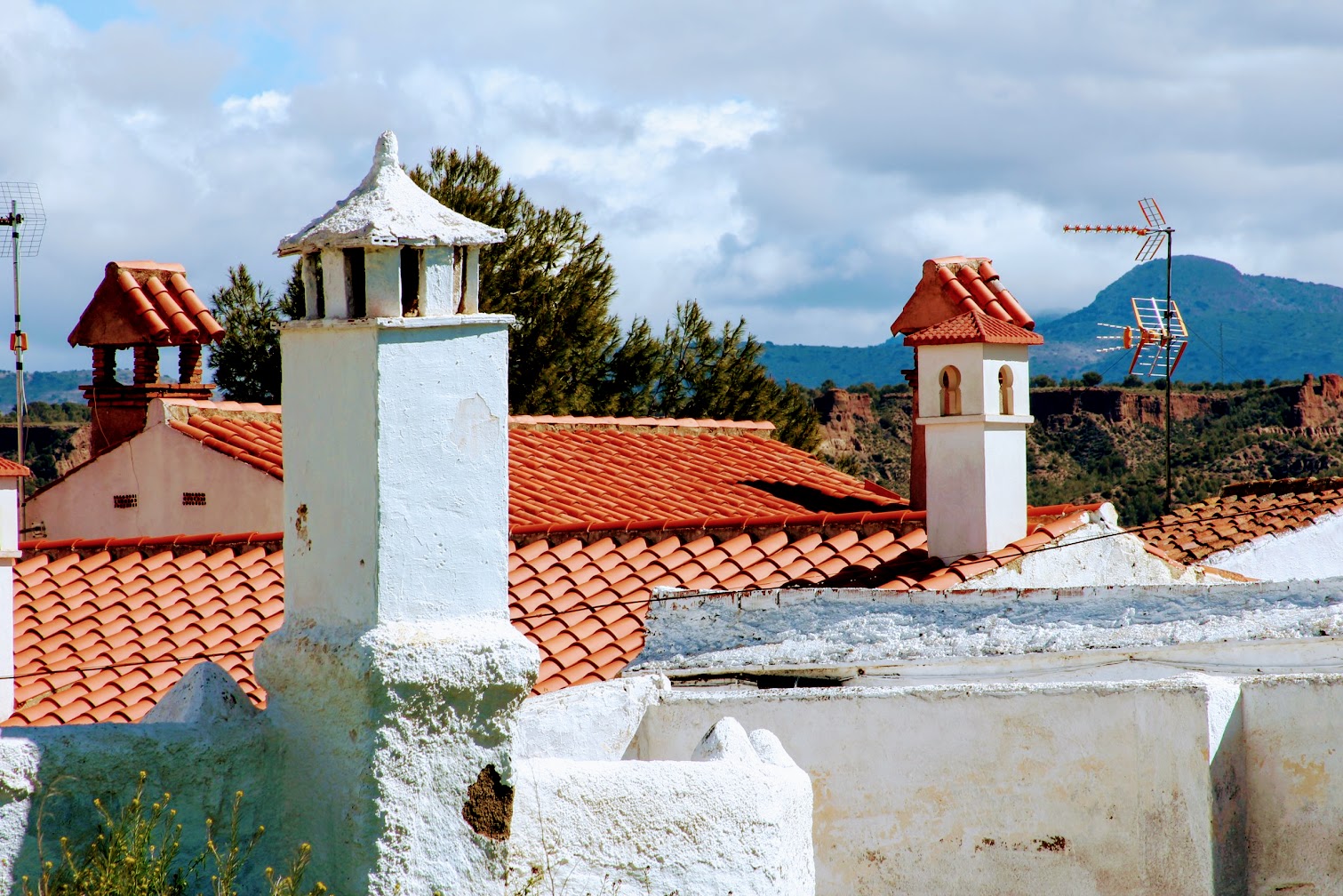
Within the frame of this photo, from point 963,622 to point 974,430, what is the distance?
2.43 meters

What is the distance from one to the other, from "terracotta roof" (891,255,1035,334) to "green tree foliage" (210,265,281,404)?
1859 centimetres

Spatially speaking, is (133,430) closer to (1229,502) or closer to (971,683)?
(971,683)

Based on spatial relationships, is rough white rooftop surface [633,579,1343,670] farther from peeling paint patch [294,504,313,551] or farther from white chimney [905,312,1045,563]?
peeling paint patch [294,504,313,551]

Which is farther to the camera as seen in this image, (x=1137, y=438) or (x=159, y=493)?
(x=1137, y=438)

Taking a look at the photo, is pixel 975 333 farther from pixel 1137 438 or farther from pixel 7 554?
pixel 1137 438

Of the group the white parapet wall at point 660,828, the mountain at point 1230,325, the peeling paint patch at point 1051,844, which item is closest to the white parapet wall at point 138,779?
the white parapet wall at point 660,828

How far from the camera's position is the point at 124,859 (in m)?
4.13

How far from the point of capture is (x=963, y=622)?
8320 millimetres

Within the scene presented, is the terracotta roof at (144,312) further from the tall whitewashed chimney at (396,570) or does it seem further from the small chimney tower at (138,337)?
the tall whitewashed chimney at (396,570)

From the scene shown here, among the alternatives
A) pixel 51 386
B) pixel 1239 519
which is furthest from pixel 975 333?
pixel 51 386

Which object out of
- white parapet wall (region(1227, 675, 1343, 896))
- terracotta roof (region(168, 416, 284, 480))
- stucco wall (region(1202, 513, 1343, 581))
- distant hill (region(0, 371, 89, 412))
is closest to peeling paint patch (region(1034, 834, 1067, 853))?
white parapet wall (region(1227, 675, 1343, 896))

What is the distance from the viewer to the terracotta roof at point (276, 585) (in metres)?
9.20

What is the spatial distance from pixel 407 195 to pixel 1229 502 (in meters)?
16.2

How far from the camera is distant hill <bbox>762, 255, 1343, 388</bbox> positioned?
489ft
